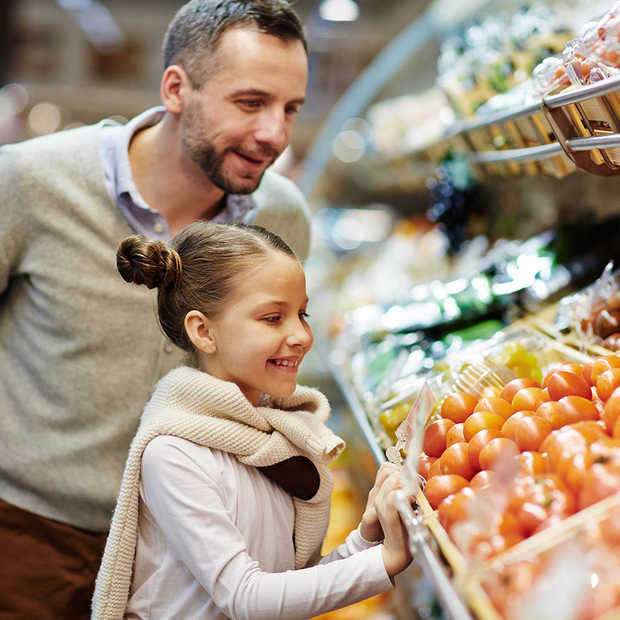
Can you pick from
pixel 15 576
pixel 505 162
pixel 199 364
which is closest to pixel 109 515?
pixel 15 576

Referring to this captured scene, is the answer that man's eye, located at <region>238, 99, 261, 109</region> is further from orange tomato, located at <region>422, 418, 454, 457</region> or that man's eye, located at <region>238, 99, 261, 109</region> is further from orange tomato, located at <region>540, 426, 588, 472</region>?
orange tomato, located at <region>540, 426, 588, 472</region>

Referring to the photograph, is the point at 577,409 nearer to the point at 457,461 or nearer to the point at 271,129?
the point at 457,461

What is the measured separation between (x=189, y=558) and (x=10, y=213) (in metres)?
0.99

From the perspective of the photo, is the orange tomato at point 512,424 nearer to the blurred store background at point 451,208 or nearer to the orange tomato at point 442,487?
the orange tomato at point 442,487

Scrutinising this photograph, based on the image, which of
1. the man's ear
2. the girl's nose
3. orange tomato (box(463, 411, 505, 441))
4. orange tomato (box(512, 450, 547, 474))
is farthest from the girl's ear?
the man's ear

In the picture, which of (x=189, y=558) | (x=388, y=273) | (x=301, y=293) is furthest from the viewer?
(x=388, y=273)

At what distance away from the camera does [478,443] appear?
3.90ft

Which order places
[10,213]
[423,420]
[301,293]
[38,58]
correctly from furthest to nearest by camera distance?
[38,58] → [10,213] → [301,293] → [423,420]

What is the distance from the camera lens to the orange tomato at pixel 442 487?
1.13 m

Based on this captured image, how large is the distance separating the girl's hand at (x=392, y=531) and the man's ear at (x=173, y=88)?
3.64 feet

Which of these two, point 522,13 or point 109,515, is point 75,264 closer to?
point 109,515

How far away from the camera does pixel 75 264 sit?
1742 mm

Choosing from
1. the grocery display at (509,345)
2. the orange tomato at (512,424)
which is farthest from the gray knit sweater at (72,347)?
the orange tomato at (512,424)

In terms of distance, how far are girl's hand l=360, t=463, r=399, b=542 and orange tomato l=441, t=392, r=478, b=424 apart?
229mm
